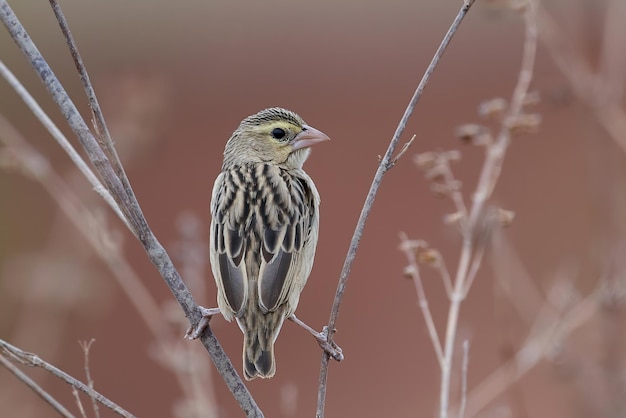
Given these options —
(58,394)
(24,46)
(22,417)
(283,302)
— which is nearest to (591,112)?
(283,302)

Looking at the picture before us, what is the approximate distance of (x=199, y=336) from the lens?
3102 millimetres

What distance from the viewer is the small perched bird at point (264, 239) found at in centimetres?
371

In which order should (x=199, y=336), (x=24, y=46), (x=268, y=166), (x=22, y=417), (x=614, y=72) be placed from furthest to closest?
1. (x=22, y=417)
2. (x=268, y=166)
3. (x=614, y=72)
4. (x=199, y=336)
5. (x=24, y=46)

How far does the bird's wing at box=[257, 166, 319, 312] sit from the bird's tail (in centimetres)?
7

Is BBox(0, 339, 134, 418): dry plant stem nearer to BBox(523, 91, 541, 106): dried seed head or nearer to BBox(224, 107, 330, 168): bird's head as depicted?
BBox(523, 91, 541, 106): dried seed head

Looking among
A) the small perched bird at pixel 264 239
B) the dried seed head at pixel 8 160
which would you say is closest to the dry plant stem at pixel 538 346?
the small perched bird at pixel 264 239

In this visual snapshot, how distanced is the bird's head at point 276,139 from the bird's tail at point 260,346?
1128 millimetres

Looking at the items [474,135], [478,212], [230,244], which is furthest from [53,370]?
[474,135]

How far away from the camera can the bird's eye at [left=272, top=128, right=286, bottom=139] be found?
472 centimetres

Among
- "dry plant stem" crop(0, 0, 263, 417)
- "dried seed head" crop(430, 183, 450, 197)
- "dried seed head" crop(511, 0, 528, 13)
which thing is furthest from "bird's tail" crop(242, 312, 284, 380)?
"dried seed head" crop(511, 0, 528, 13)

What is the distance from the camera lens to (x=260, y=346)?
369 centimetres

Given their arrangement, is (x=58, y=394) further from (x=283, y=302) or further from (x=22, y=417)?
(x=283, y=302)

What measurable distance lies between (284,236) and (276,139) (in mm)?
902

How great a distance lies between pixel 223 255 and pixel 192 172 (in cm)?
477
